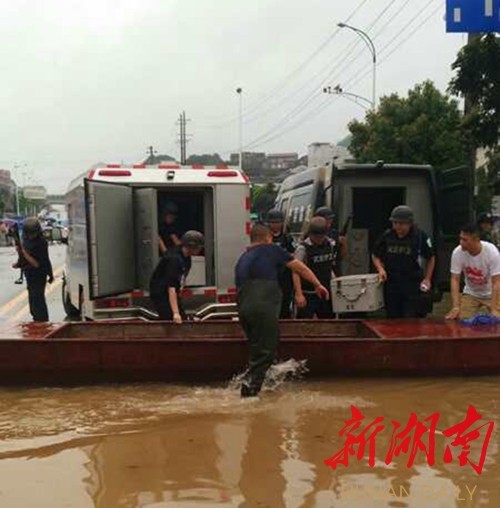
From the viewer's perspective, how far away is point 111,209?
8.42 meters

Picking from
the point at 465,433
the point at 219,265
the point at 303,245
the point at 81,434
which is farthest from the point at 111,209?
the point at 465,433

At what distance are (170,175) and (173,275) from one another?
1900 millimetres

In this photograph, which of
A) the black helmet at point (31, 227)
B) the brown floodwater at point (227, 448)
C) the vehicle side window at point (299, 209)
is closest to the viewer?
the brown floodwater at point (227, 448)

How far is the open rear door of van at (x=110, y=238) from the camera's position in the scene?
319 inches

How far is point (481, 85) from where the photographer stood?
10031mm

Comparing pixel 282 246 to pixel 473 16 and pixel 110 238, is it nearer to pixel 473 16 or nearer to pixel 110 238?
pixel 110 238

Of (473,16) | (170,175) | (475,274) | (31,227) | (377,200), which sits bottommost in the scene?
(475,274)

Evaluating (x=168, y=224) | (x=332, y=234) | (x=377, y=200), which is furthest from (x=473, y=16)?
(x=168, y=224)

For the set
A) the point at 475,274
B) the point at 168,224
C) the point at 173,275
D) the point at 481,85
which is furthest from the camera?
the point at 481,85

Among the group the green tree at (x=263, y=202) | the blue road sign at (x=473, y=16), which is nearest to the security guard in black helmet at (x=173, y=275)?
the blue road sign at (x=473, y=16)

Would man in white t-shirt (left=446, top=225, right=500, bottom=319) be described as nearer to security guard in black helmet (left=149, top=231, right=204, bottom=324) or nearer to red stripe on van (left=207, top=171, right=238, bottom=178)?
security guard in black helmet (left=149, top=231, right=204, bottom=324)

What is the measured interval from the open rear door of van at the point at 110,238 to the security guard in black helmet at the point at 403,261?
118 inches

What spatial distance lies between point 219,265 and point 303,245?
1.35 m
